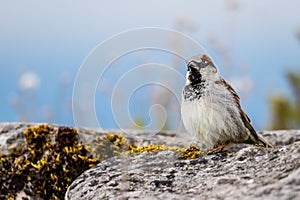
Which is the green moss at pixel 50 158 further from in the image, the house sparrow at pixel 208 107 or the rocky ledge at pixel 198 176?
the rocky ledge at pixel 198 176

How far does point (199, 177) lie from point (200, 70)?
1.21m

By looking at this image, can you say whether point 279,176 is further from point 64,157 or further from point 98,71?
point 64,157

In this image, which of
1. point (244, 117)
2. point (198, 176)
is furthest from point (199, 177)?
point (244, 117)

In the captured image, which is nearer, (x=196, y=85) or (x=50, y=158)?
(x=196, y=85)

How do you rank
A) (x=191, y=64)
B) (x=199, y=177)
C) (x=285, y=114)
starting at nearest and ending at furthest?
(x=199, y=177)
(x=191, y=64)
(x=285, y=114)

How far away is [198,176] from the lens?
10.1 ft

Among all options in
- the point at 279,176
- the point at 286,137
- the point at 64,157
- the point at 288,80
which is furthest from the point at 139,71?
the point at 288,80

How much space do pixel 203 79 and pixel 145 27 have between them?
74cm

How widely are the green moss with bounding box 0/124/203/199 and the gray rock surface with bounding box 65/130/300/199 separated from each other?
0.65 metres

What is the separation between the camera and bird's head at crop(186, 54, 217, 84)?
4035 mm

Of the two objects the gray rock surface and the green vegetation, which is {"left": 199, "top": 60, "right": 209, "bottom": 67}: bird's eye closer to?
the gray rock surface

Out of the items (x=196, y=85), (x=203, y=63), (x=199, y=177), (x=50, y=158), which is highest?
(x=203, y=63)

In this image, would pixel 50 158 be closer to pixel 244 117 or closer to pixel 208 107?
pixel 208 107

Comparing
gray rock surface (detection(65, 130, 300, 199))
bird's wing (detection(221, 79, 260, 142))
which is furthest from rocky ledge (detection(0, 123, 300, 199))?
bird's wing (detection(221, 79, 260, 142))
